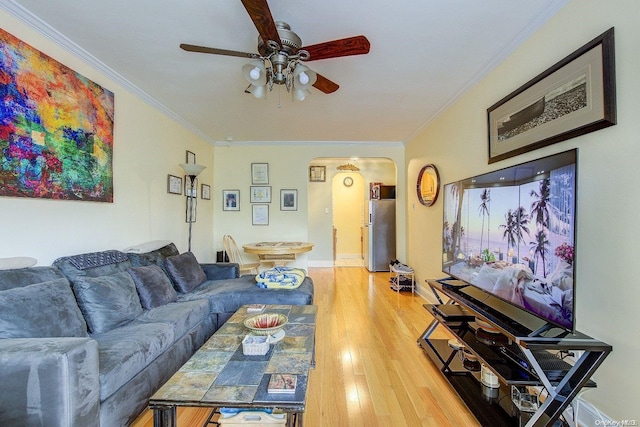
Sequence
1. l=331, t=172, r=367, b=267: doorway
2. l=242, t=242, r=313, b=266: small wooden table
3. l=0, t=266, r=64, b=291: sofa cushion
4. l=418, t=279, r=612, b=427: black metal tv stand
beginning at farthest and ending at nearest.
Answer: l=331, t=172, r=367, b=267: doorway < l=242, t=242, r=313, b=266: small wooden table < l=0, t=266, r=64, b=291: sofa cushion < l=418, t=279, r=612, b=427: black metal tv stand

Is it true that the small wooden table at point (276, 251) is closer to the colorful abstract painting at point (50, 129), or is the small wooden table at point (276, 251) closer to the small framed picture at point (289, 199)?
the small framed picture at point (289, 199)

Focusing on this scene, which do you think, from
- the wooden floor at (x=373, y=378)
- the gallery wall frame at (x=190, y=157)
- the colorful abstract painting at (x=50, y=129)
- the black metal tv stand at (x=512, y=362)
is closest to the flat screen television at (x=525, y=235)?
the black metal tv stand at (x=512, y=362)

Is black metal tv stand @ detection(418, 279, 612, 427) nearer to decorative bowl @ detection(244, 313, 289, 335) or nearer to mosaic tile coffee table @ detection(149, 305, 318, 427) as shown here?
mosaic tile coffee table @ detection(149, 305, 318, 427)

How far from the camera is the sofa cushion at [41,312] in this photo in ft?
4.66

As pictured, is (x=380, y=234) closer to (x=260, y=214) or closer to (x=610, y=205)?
(x=260, y=214)

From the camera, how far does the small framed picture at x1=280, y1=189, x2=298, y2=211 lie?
5090mm

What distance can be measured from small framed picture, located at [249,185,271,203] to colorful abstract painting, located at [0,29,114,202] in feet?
8.53

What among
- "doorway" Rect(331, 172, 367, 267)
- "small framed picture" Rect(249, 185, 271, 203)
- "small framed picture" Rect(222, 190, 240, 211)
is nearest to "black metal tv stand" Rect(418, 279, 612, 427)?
"small framed picture" Rect(249, 185, 271, 203)

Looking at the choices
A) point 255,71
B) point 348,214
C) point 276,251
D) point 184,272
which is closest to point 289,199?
point 276,251

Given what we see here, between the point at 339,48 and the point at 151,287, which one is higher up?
the point at 339,48

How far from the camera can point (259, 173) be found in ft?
16.7

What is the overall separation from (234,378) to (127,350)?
76 centimetres

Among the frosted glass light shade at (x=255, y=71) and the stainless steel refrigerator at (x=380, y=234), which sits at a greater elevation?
the frosted glass light shade at (x=255, y=71)

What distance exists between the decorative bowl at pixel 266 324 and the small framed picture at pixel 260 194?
3.44m
